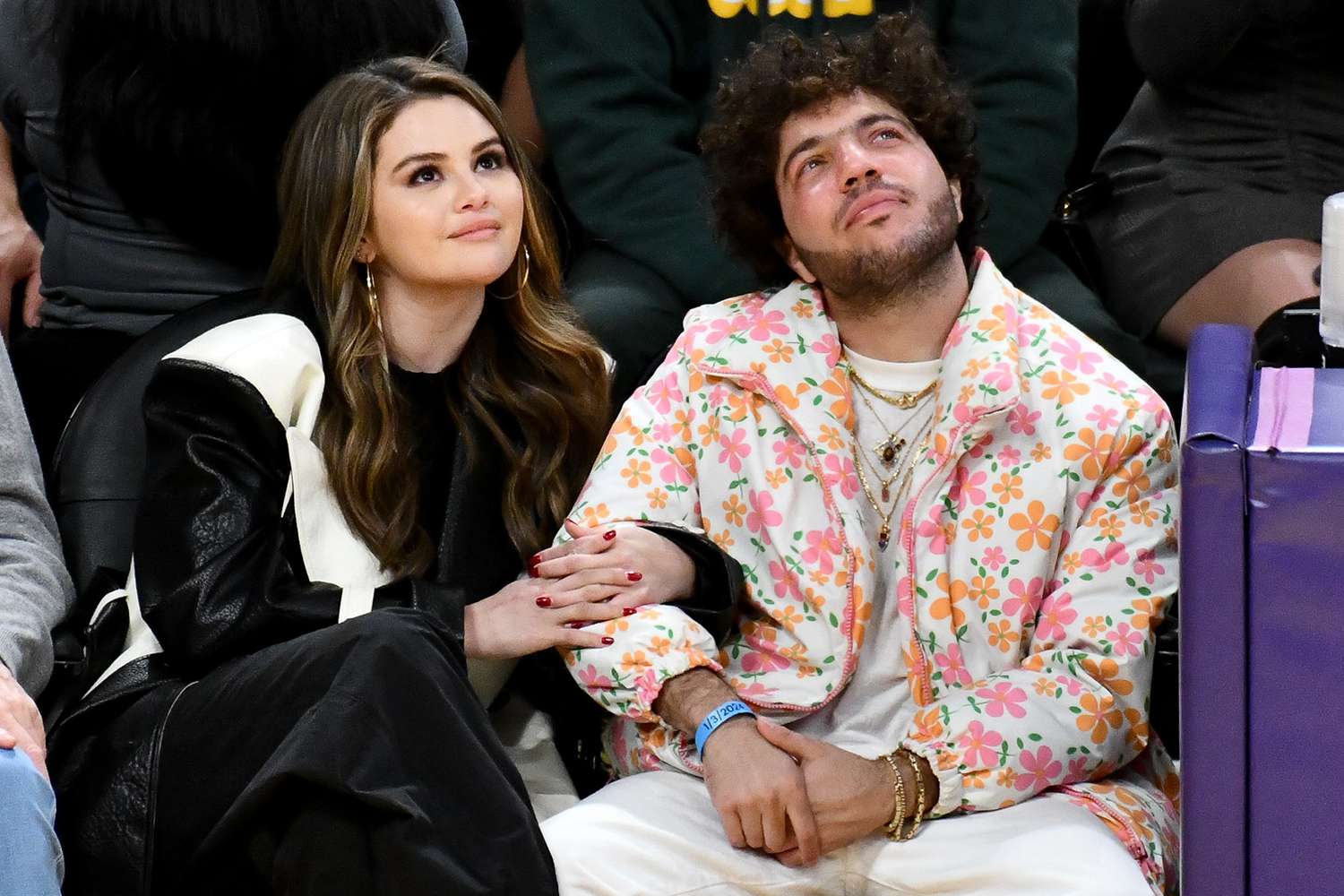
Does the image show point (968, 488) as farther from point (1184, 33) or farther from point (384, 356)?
point (1184, 33)

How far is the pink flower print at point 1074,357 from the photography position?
2.30m

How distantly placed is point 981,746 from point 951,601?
0.68 feet

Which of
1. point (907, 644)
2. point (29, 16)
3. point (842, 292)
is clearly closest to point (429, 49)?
point (29, 16)

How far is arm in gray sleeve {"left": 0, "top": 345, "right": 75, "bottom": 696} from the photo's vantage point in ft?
7.16

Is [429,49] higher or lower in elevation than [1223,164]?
higher

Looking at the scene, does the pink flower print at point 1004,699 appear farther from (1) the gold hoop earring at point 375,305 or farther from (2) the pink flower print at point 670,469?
(1) the gold hoop earring at point 375,305

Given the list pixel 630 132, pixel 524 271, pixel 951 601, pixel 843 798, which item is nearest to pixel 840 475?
pixel 951 601

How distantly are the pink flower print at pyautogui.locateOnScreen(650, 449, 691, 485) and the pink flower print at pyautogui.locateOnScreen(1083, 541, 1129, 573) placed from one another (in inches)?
18.9

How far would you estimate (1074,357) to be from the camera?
7.59ft

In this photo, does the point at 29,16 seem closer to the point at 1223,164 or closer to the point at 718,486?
the point at 718,486

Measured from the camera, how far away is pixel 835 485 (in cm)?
231

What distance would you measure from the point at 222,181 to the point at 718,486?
82 centimetres

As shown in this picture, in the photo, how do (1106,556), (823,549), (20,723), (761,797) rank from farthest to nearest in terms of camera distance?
(823,549) < (1106,556) < (761,797) < (20,723)

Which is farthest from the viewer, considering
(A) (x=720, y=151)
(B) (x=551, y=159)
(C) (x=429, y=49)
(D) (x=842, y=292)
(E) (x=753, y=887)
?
(B) (x=551, y=159)
